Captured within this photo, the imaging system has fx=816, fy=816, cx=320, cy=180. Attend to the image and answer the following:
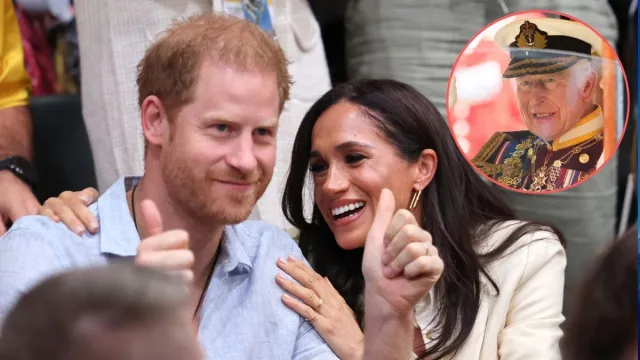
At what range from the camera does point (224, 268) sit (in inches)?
43.4

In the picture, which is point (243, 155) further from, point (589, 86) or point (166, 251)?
point (589, 86)

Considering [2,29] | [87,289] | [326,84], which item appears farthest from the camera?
[326,84]

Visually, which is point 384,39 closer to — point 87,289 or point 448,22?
point 448,22

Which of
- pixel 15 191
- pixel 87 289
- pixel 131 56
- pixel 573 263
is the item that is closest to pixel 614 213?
pixel 573 263

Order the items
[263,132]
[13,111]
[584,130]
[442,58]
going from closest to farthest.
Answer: [263,132], [584,130], [13,111], [442,58]

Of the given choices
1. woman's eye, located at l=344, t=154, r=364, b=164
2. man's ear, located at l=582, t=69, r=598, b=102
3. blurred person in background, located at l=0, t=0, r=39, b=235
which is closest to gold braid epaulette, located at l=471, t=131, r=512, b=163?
man's ear, located at l=582, t=69, r=598, b=102

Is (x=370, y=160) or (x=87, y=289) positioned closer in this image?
(x=87, y=289)

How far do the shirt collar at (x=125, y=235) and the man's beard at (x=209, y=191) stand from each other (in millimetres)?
74

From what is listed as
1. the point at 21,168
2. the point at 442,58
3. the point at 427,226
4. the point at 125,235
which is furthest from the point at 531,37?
the point at 21,168

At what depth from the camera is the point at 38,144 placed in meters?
1.38

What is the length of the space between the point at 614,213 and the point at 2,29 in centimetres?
105

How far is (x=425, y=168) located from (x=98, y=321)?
38.0 inches

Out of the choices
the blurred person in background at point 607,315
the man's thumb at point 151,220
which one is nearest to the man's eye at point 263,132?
the man's thumb at point 151,220

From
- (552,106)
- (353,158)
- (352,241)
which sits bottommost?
(352,241)
